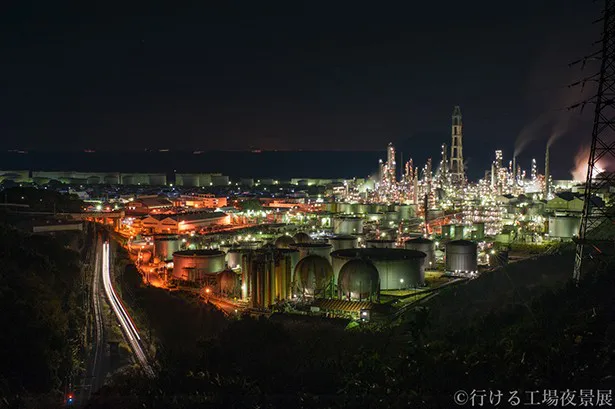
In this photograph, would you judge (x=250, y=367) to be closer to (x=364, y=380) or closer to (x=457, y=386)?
(x=364, y=380)

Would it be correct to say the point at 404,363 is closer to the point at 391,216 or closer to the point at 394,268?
the point at 394,268

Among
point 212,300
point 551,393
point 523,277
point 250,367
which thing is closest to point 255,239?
point 212,300

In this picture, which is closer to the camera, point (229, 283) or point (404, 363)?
point (404, 363)

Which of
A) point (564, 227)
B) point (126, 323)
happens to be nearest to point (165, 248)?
point (126, 323)

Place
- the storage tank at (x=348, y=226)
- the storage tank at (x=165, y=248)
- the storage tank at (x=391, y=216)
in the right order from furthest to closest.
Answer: the storage tank at (x=391, y=216) < the storage tank at (x=348, y=226) < the storage tank at (x=165, y=248)

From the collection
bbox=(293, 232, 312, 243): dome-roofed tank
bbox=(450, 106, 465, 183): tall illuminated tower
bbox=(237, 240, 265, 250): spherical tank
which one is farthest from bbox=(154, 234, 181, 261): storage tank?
bbox=(450, 106, 465, 183): tall illuminated tower

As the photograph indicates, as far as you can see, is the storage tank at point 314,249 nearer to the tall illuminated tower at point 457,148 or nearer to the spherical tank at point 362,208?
the spherical tank at point 362,208

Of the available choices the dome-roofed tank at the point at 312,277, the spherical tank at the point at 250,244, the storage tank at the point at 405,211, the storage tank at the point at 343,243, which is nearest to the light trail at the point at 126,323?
the dome-roofed tank at the point at 312,277
